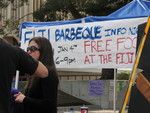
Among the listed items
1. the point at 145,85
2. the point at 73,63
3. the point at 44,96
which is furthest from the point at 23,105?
the point at 73,63

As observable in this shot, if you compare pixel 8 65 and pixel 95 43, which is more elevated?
pixel 95 43

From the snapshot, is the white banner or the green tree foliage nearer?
the white banner

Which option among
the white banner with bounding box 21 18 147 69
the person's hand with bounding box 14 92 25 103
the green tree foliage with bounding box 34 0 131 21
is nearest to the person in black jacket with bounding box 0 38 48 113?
the person's hand with bounding box 14 92 25 103

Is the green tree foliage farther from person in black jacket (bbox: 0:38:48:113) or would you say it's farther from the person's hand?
person in black jacket (bbox: 0:38:48:113)

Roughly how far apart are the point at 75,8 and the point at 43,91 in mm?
23675

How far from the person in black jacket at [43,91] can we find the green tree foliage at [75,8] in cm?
2089

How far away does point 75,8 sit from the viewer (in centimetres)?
2809

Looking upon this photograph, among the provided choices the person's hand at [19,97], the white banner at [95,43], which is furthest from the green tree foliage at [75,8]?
the person's hand at [19,97]

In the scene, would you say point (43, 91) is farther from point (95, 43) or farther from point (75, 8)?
point (75, 8)

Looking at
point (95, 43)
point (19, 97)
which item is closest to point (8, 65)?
point (19, 97)

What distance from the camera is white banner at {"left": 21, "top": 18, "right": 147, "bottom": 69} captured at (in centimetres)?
789

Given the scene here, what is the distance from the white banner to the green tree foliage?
1686cm

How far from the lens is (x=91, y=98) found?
47.3ft

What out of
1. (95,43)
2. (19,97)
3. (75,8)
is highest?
(75,8)
